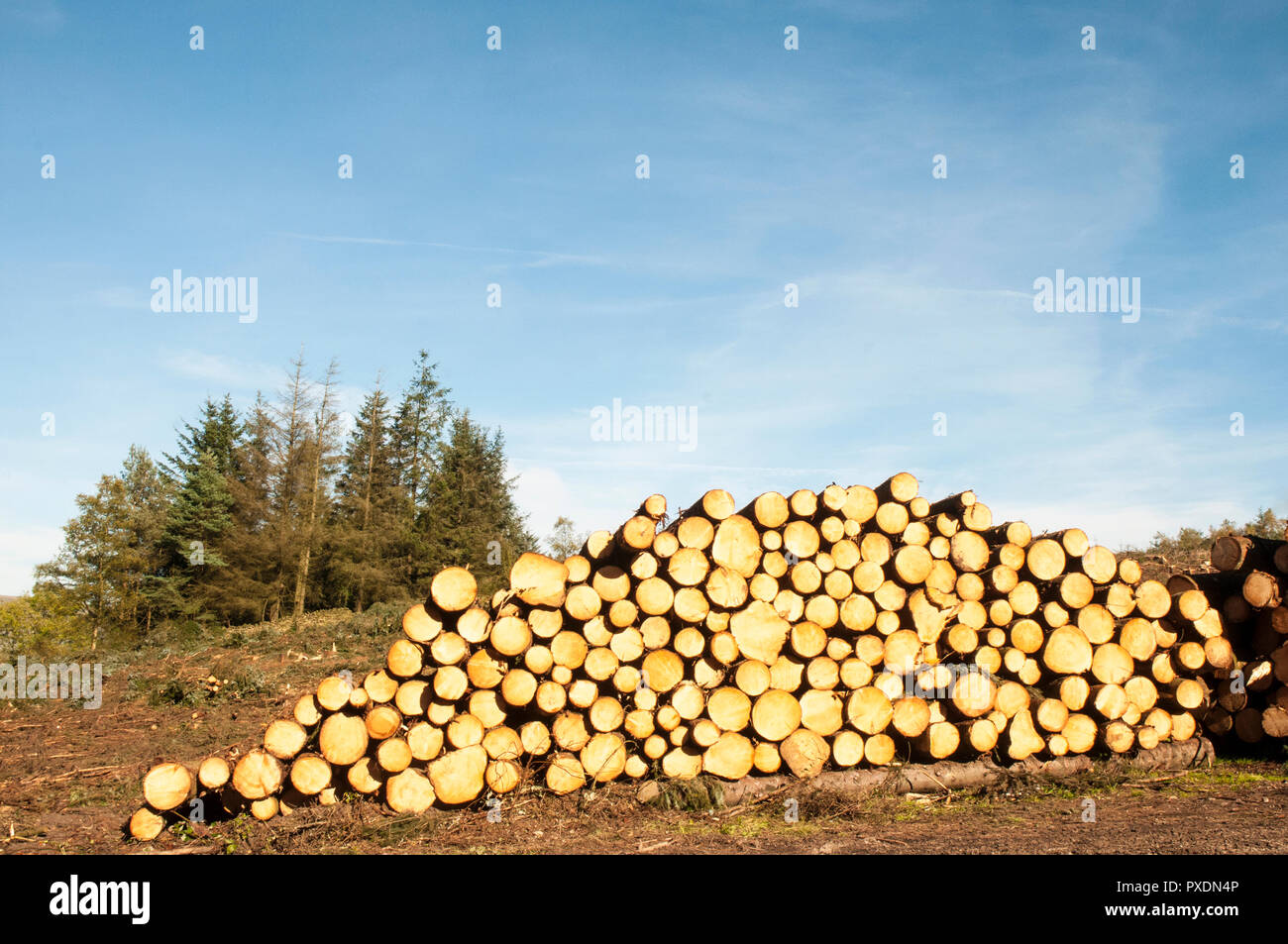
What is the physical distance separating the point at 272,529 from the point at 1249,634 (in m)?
29.9

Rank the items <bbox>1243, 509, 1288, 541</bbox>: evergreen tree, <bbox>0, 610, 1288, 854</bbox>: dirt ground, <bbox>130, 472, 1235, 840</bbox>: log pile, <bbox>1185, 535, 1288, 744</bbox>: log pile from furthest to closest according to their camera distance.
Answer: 1. <bbox>1243, 509, 1288, 541</bbox>: evergreen tree
2. <bbox>1185, 535, 1288, 744</bbox>: log pile
3. <bbox>130, 472, 1235, 840</bbox>: log pile
4. <bbox>0, 610, 1288, 854</bbox>: dirt ground

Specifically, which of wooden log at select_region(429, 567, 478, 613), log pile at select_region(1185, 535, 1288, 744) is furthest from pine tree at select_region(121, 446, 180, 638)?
log pile at select_region(1185, 535, 1288, 744)

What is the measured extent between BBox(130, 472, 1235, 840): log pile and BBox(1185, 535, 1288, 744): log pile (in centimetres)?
23

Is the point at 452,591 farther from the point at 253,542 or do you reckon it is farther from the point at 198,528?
the point at 198,528

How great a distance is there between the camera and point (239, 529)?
99.9ft

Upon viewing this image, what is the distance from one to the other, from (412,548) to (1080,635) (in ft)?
90.3

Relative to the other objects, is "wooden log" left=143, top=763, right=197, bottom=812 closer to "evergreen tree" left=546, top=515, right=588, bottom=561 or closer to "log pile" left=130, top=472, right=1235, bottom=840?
"log pile" left=130, top=472, right=1235, bottom=840

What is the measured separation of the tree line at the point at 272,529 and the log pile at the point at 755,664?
2058 cm

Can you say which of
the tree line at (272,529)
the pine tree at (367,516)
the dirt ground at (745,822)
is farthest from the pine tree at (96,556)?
the dirt ground at (745,822)

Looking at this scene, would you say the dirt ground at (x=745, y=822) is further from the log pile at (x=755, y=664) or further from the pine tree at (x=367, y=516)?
the pine tree at (x=367, y=516)

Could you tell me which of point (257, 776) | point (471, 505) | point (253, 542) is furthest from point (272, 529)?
point (257, 776)

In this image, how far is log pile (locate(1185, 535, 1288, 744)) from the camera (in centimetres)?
738

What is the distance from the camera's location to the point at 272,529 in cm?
3003

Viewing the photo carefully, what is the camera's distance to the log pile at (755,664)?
6.16 meters
